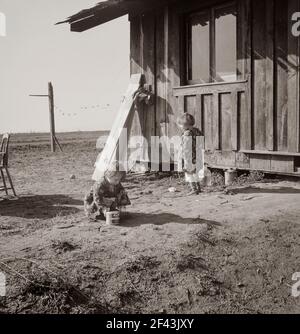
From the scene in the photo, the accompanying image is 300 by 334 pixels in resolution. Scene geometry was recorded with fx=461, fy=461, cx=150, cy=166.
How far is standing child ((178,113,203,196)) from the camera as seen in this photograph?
7.69 metres

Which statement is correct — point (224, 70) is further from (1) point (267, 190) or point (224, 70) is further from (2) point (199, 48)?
(1) point (267, 190)

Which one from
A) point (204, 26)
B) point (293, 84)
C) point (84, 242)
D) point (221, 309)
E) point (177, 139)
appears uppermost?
point (204, 26)

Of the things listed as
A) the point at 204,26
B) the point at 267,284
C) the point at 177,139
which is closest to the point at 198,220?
the point at 267,284

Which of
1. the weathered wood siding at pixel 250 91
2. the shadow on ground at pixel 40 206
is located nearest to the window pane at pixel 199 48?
the weathered wood siding at pixel 250 91

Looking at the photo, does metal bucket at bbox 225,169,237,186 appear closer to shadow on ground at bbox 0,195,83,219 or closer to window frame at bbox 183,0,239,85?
window frame at bbox 183,0,239,85

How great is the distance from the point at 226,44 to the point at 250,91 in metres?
1.14

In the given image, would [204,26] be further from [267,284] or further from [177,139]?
[267,284]

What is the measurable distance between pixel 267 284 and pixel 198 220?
1.43 m

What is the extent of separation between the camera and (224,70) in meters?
8.57

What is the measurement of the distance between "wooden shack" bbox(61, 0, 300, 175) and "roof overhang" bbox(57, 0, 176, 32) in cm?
2

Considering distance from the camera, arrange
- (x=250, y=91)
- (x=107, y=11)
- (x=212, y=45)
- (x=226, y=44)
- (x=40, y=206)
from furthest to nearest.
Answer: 1. (x=107, y=11)
2. (x=212, y=45)
3. (x=226, y=44)
4. (x=250, y=91)
5. (x=40, y=206)

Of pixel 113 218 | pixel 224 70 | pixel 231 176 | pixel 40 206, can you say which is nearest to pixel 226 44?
pixel 224 70

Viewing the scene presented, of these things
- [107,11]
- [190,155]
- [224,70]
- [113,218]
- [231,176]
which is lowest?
[113,218]

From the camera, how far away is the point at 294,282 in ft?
15.4
